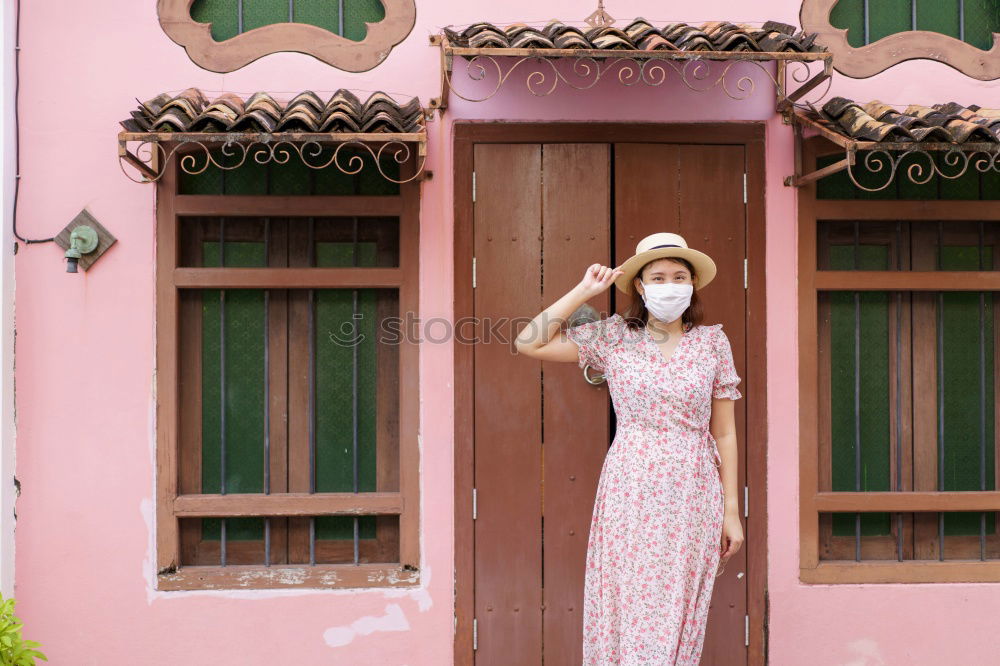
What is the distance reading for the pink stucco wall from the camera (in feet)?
11.2

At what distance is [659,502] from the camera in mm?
2721

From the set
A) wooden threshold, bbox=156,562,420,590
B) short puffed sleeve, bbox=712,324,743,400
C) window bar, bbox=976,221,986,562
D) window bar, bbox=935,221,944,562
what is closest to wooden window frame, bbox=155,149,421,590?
wooden threshold, bbox=156,562,420,590

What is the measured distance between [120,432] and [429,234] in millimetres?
1746

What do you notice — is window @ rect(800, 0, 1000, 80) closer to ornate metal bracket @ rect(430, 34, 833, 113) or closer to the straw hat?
ornate metal bracket @ rect(430, 34, 833, 113)

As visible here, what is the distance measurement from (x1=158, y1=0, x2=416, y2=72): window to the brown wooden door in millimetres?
745

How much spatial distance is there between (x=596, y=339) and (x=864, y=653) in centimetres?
216

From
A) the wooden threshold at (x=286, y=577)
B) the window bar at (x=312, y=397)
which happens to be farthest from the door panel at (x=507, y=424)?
the window bar at (x=312, y=397)

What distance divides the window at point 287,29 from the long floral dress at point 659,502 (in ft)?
6.22

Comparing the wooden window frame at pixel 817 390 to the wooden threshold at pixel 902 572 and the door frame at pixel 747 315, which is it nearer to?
the wooden threshold at pixel 902 572

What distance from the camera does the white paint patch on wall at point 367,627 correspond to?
342 cm

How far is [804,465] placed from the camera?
3492 mm

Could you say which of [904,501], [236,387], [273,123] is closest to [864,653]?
[904,501]

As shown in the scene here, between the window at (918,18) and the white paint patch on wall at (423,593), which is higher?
the window at (918,18)

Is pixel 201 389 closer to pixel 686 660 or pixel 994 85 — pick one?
pixel 686 660
